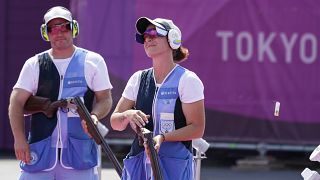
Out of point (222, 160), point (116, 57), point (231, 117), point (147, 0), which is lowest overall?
point (222, 160)

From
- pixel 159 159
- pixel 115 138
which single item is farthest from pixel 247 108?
pixel 159 159

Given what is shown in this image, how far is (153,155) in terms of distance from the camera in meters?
4.67

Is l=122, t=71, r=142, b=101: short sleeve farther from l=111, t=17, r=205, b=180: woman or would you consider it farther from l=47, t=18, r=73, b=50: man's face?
l=47, t=18, r=73, b=50: man's face

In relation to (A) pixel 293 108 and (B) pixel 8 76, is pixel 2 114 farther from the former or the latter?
(A) pixel 293 108

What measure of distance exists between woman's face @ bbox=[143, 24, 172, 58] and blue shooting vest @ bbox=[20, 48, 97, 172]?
2.41 ft

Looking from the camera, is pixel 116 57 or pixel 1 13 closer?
pixel 116 57

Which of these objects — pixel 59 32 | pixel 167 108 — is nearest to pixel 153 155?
pixel 167 108

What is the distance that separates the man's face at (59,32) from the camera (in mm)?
5520

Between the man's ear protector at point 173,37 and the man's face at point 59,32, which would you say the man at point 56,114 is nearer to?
the man's face at point 59,32

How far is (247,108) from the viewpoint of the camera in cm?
1120

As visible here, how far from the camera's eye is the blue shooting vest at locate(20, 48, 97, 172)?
5.49 m

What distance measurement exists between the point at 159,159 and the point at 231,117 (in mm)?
6432

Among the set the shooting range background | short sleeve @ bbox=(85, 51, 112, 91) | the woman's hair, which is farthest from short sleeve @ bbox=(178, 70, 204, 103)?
the shooting range background

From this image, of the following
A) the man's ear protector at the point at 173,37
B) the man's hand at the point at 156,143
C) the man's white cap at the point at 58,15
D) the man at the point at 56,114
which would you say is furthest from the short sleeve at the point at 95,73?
A: the man's hand at the point at 156,143
